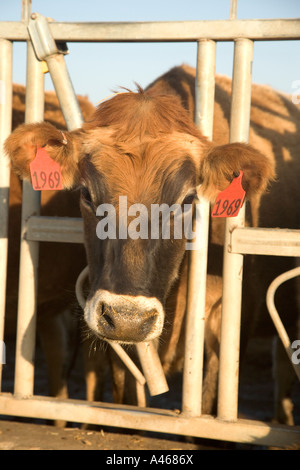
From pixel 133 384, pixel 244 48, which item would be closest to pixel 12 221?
pixel 133 384

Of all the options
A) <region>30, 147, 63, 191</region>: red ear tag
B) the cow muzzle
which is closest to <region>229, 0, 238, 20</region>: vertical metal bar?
<region>30, 147, 63, 191</region>: red ear tag

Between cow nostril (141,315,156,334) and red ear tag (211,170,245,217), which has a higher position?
red ear tag (211,170,245,217)

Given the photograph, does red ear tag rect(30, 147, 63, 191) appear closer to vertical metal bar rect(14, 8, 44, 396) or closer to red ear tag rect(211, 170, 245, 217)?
vertical metal bar rect(14, 8, 44, 396)

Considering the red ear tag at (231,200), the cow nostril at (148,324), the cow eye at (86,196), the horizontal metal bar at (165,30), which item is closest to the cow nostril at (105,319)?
the cow nostril at (148,324)

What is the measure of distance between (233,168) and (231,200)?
158mm

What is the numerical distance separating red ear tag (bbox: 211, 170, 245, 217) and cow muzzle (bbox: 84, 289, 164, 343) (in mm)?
605

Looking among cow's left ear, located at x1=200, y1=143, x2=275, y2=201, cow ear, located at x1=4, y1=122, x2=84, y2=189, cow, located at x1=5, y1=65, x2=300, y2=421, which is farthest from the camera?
cow ear, located at x1=4, y1=122, x2=84, y2=189


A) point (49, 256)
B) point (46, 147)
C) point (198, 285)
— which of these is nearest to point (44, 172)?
point (46, 147)

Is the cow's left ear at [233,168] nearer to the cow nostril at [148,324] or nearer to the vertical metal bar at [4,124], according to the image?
the cow nostril at [148,324]

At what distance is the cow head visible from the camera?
2836mm

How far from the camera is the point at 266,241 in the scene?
3250 mm

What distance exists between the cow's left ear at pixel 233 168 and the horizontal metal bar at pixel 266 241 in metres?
0.20

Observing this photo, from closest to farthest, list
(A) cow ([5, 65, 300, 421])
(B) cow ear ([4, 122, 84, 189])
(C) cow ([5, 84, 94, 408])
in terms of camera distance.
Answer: (A) cow ([5, 65, 300, 421]), (B) cow ear ([4, 122, 84, 189]), (C) cow ([5, 84, 94, 408])
